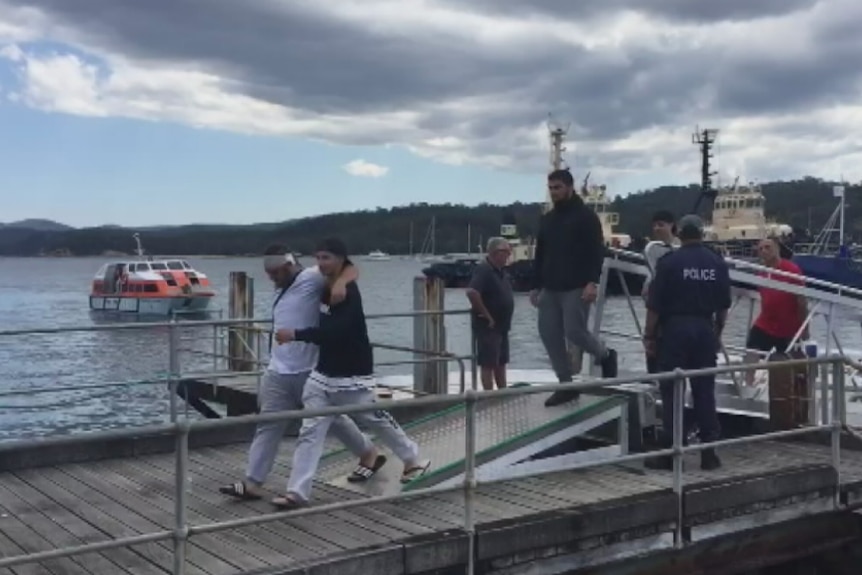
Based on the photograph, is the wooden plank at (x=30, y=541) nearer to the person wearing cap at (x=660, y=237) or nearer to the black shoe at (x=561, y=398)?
the black shoe at (x=561, y=398)

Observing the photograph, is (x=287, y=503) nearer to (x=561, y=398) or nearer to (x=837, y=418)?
(x=561, y=398)

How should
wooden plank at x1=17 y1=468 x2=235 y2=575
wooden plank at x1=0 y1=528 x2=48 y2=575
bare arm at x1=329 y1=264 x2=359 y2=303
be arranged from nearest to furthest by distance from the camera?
wooden plank at x1=0 y1=528 x2=48 y2=575, wooden plank at x1=17 y1=468 x2=235 y2=575, bare arm at x1=329 y1=264 x2=359 y2=303

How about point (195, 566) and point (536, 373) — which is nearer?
point (195, 566)

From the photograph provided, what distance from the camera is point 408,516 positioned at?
6.94 meters

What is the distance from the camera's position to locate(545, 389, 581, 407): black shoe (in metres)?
8.81

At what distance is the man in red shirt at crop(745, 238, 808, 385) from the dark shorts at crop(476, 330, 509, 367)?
244cm

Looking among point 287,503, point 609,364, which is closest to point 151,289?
point 609,364

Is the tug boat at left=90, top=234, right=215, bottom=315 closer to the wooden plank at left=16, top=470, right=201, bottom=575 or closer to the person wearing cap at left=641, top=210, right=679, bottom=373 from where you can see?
the person wearing cap at left=641, top=210, right=679, bottom=373

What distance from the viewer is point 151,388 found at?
2677 centimetres

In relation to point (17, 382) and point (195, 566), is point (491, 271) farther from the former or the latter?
point (17, 382)

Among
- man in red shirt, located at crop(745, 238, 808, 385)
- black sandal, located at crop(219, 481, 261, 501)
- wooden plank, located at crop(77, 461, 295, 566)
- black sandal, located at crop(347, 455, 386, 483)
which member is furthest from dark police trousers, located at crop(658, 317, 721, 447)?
wooden plank, located at crop(77, 461, 295, 566)

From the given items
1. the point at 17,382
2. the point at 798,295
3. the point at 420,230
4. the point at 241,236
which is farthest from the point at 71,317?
the point at 241,236

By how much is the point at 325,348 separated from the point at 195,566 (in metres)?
1.80

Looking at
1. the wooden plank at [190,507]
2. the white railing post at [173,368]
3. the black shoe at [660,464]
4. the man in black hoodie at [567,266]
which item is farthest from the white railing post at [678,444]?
the white railing post at [173,368]
